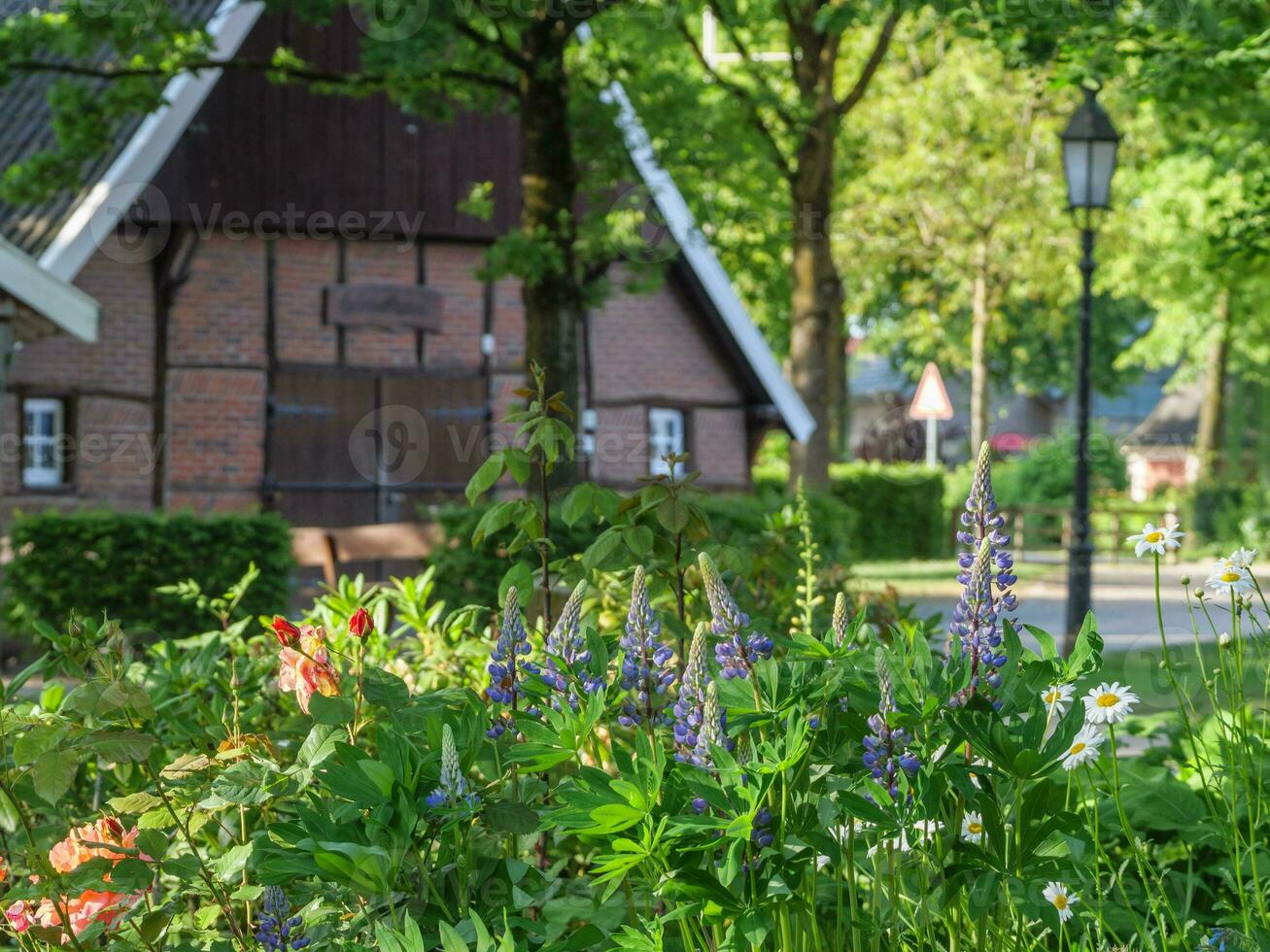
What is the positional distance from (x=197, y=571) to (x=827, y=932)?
38.6ft

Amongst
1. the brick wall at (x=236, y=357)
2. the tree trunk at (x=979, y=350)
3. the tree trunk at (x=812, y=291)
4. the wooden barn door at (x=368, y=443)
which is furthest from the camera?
the tree trunk at (x=979, y=350)

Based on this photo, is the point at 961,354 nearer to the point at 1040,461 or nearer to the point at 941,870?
the point at 1040,461

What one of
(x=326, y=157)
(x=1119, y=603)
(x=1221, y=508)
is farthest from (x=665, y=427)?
(x=1221, y=508)

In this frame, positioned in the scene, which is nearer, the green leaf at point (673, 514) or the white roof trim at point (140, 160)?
the green leaf at point (673, 514)

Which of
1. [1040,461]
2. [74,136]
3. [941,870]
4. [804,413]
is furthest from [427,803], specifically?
[1040,461]

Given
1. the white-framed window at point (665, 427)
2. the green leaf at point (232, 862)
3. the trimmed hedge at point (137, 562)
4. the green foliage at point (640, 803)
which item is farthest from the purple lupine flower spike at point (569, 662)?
the white-framed window at point (665, 427)

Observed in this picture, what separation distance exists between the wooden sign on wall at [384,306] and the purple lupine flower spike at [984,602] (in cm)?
1636

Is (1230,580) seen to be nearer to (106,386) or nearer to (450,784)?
(450,784)

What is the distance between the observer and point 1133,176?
31422 mm

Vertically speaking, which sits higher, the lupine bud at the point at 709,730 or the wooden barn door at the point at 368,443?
the wooden barn door at the point at 368,443

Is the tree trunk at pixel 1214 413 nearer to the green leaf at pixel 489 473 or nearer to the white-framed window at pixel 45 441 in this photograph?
the white-framed window at pixel 45 441

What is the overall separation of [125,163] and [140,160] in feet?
0.84

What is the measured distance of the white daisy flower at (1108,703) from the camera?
7.62 ft

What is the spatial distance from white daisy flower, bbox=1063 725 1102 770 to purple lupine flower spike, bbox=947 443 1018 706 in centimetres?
13
